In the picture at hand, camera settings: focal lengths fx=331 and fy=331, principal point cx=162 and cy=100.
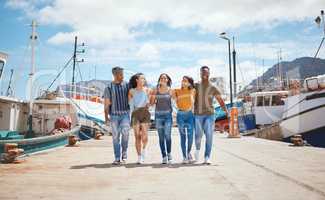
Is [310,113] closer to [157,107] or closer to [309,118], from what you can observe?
[309,118]

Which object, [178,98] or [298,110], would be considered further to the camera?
[298,110]

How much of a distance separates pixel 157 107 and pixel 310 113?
12.7m

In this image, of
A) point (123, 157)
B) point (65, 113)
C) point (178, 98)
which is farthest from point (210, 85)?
point (65, 113)

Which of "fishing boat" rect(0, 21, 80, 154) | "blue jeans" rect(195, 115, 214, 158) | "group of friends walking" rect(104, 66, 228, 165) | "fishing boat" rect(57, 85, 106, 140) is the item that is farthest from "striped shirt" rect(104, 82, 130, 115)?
"fishing boat" rect(57, 85, 106, 140)

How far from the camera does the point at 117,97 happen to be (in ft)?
20.3

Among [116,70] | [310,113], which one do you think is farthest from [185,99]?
[310,113]

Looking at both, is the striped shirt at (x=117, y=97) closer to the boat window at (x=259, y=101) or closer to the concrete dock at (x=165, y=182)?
the concrete dock at (x=165, y=182)

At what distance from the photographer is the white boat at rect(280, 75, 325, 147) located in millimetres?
16109

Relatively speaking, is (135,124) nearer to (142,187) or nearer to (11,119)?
(142,187)

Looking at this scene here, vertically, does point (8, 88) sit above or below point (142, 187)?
above

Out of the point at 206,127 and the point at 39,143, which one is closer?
the point at 206,127

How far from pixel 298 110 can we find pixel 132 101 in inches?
521

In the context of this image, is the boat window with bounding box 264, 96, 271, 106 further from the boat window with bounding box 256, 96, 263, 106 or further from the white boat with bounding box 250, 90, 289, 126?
the boat window with bounding box 256, 96, 263, 106

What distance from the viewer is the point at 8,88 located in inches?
787
